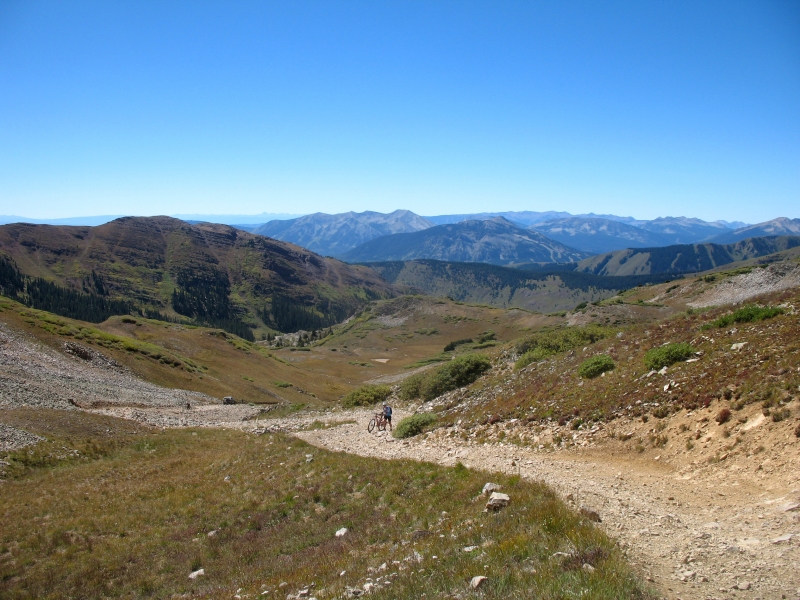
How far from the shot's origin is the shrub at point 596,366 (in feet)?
64.6

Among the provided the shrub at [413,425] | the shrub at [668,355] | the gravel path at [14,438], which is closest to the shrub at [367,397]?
the shrub at [413,425]

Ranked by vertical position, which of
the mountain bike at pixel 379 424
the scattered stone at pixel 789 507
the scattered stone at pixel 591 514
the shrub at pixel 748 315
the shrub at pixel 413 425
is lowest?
the mountain bike at pixel 379 424

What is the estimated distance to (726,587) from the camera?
6598mm

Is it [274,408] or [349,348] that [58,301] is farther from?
[274,408]

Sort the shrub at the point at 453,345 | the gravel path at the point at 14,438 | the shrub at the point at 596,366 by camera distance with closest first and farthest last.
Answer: the shrub at the point at 596,366, the gravel path at the point at 14,438, the shrub at the point at 453,345

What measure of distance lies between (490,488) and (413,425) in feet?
37.4

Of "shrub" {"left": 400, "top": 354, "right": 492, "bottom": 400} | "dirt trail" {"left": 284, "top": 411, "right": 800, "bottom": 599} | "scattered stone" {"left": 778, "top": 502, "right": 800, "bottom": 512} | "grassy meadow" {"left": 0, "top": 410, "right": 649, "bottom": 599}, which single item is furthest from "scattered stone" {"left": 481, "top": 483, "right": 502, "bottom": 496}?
Result: "shrub" {"left": 400, "top": 354, "right": 492, "bottom": 400}

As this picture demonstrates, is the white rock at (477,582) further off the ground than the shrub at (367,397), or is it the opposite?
the white rock at (477,582)

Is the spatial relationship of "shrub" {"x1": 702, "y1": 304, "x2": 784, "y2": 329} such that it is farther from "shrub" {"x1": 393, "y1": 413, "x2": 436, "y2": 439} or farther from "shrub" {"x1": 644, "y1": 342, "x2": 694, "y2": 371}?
"shrub" {"x1": 393, "y1": 413, "x2": 436, "y2": 439}

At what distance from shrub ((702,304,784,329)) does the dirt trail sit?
933 cm

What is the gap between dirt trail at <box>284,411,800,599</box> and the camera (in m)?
6.80

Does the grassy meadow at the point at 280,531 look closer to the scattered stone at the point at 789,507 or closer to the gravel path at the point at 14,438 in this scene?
the gravel path at the point at 14,438

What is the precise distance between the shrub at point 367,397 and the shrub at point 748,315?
73.9 feet

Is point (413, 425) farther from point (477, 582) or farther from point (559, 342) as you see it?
point (477, 582)
